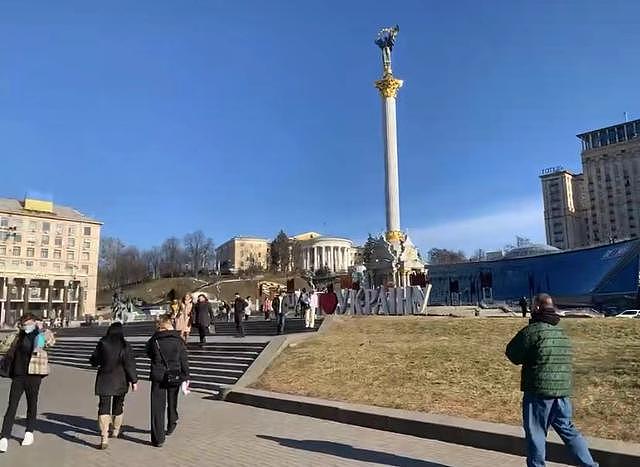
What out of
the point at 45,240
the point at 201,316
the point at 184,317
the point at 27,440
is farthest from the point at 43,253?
the point at 27,440

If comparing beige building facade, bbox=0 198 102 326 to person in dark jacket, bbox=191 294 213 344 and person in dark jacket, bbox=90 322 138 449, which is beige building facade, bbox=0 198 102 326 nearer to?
person in dark jacket, bbox=191 294 213 344

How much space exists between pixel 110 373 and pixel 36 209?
97601 mm

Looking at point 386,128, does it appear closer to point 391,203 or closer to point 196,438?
point 391,203

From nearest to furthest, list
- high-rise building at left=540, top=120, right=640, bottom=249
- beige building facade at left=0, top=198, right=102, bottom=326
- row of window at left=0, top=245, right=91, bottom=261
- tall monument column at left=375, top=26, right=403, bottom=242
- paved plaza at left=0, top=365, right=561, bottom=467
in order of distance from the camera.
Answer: paved plaza at left=0, top=365, right=561, bottom=467 → tall monument column at left=375, top=26, right=403, bottom=242 → row of window at left=0, top=245, right=91, bottom=261 → beige building facade at left=0, top=198, right=102, bottom=326 → high-rise building at left=540, top=120, right=640, bottom=249

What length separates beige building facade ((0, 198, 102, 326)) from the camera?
8819 centimetres

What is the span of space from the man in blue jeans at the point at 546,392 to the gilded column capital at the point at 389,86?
43338mm

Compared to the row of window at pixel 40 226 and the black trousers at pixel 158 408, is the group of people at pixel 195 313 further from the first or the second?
the row of window at pixel 40 226

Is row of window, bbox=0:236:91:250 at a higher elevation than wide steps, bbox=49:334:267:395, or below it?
higher

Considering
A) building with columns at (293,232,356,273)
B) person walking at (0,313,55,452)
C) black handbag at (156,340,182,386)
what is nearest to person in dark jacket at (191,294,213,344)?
person walking at (0,313,55,452)

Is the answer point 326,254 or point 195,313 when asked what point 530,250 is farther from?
point 195,313

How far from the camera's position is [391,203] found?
45.2 metres

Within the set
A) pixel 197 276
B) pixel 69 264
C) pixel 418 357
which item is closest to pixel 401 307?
pixel 418 357

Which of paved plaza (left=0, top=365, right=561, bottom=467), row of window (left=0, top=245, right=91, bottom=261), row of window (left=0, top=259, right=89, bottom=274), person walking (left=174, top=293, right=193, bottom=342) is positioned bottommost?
paved plaza (left=0, top=365, right=561, bottom=467)

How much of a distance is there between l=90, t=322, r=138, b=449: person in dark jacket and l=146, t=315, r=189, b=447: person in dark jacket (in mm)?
334
